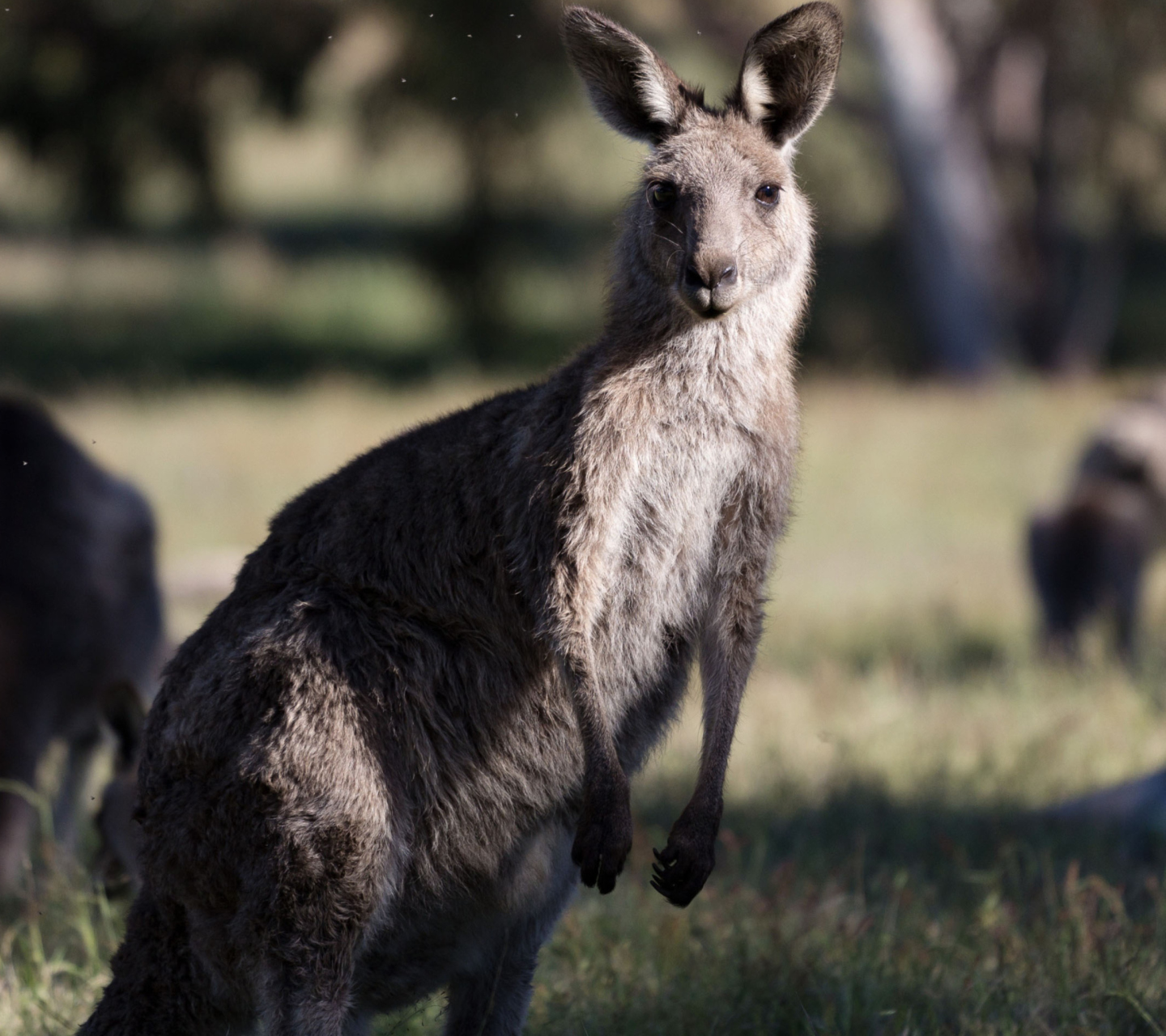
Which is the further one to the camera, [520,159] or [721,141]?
[520,159]

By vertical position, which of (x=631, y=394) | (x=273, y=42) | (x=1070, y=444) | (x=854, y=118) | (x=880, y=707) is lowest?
(x=631, y=394)

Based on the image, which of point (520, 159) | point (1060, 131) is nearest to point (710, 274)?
point (520, 159)

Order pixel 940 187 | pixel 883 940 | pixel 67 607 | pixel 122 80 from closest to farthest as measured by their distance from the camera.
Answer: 1. pixel 883 940
2. pixel 67 607
3. pixel 940 187
4. pixel 122 80

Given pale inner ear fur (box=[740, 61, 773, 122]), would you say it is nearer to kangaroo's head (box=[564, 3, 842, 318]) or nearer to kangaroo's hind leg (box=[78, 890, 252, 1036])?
kangaroo's head (box=[564, 3, 842, 318])

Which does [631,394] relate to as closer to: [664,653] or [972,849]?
[664,653]

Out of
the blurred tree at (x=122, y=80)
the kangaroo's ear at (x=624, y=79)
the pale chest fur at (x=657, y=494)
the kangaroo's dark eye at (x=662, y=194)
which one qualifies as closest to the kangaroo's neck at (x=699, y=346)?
the pale chest fur at (x=657, y=494)

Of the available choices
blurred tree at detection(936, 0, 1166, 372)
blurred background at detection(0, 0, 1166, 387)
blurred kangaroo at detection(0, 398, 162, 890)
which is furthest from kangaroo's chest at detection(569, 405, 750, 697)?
blurred tree at detection(936, 0, 1166, 372)

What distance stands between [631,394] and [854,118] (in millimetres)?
11557

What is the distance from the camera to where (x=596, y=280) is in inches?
662

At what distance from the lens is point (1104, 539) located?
258 inches

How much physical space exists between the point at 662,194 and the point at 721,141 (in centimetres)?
15

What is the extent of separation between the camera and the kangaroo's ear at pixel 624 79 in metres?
2.61

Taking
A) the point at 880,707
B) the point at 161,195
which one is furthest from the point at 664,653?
the point at 161,195

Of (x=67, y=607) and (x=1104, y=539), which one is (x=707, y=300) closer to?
(x=67, y=607)
